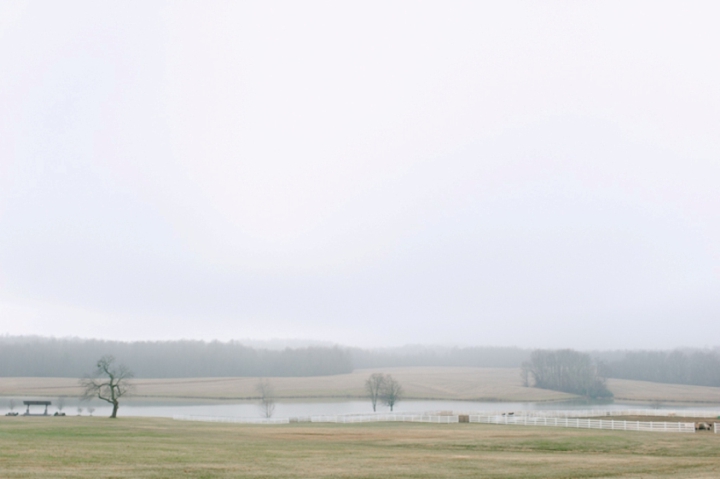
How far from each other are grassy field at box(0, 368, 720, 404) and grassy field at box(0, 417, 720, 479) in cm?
7572

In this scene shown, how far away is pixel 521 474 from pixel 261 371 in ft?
589

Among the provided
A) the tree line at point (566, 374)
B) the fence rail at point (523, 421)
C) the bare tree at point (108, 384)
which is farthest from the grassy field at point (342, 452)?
the tree line at point (566, 374)

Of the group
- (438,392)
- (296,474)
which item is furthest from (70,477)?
(438,392)

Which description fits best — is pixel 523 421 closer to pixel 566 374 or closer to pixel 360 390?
pixel 360 390

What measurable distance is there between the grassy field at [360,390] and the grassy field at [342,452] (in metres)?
75.7

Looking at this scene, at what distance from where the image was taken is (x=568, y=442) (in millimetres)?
36781

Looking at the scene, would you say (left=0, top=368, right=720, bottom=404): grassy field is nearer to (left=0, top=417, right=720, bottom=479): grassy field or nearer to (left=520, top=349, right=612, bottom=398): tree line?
(left=520, top=349, right=612, bottom=398): tree line

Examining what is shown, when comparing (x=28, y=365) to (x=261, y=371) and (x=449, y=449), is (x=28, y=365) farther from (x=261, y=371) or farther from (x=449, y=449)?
(x=449, y=449)

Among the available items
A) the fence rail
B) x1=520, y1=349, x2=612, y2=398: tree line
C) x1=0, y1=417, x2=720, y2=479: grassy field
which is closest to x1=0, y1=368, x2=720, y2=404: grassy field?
x1=520, y1=349, x2=612, y2=398: tree line

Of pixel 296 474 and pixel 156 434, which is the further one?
pixel 156 434

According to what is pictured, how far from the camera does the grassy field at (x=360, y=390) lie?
387 ft

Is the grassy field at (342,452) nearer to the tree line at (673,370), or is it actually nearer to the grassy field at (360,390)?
the grassy field at (360,390)

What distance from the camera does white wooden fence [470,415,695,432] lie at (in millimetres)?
44594

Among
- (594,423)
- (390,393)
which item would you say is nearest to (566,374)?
(390,393)
